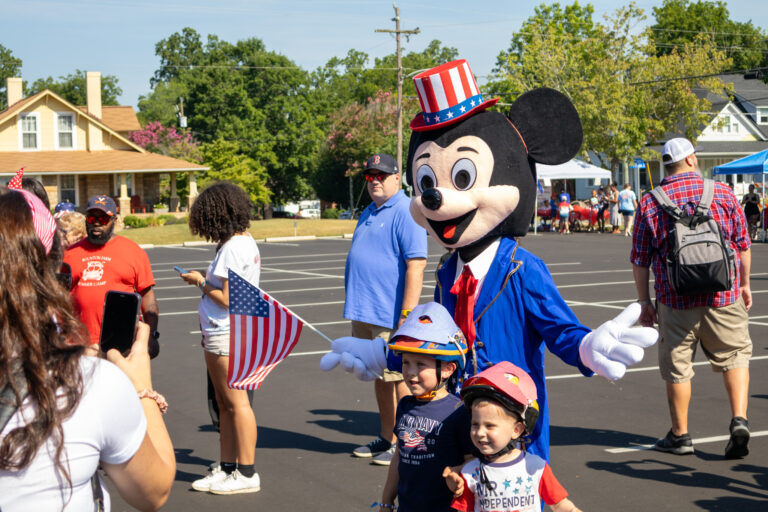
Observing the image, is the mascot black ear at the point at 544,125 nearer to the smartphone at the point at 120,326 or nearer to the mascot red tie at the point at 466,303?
the mascot red tie at the point at 466,303

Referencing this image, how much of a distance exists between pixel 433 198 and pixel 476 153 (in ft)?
0.93

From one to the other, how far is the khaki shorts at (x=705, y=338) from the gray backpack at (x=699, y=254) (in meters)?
0.25

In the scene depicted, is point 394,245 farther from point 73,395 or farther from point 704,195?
point 73,395

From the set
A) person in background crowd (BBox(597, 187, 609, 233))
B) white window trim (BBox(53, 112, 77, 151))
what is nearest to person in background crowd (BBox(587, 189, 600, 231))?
person in background crowd (BBox(597, 187, 609, 233))

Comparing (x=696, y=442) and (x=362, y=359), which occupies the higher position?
(x=362, y=359)

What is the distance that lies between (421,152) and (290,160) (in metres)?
56.7

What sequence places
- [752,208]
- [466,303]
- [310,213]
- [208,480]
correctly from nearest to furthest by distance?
[466,303] < [208,480] < [752,208] < [310,213]

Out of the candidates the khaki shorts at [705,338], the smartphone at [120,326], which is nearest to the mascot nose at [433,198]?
the smartphone at [120,326]

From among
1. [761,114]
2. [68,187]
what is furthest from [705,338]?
[761,114]

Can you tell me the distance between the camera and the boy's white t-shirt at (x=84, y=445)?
1.97 meters

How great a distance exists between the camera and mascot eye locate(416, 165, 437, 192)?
3850 millimetres

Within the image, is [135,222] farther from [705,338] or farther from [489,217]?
[489,217]

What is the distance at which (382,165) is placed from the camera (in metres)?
5.93

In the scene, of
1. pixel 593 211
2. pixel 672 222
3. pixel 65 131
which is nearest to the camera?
pixel 672 222
